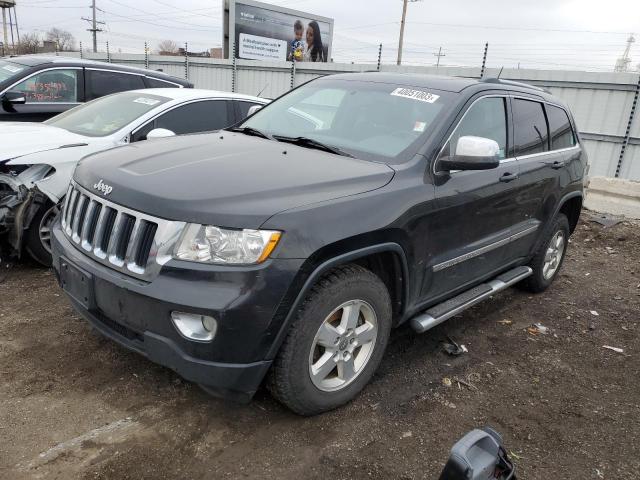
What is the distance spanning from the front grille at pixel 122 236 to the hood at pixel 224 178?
0.16 ft

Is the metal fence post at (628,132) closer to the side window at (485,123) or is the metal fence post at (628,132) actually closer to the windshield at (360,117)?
the side window at (485,123)

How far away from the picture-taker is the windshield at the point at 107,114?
5.10m

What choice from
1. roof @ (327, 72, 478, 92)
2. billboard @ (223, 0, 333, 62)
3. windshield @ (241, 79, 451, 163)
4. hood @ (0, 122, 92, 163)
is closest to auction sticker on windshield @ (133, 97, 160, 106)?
hood @ (0, 122, 92, 163)

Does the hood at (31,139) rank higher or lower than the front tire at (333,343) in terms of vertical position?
higher

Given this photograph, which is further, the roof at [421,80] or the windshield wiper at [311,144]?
the roof at [421,80]

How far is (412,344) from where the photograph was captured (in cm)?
383

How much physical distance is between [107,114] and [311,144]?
3022mm

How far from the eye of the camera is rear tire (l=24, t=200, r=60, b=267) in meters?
4.25

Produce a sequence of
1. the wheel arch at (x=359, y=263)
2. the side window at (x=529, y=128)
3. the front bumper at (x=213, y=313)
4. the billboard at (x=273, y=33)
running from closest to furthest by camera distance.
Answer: the front bumper at (x=213, y=313) < the wheel arch at (x=359, y=263) < the side window at (x=529, y=128) < the billboard at (x=273, y=33)

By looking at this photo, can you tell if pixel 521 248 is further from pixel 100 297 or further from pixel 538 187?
pixel 100 297

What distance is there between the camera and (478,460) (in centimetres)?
143

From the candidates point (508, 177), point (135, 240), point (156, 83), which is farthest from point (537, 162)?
point (156, 83)

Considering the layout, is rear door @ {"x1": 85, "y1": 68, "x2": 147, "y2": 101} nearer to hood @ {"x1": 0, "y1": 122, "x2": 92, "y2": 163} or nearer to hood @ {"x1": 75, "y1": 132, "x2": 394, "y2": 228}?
hood @ {"x1": 0, "y1": 122, "x2": 92, "y2": 163}

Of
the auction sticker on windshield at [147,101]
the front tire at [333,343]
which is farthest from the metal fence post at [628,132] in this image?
the front tire at [333,343]
